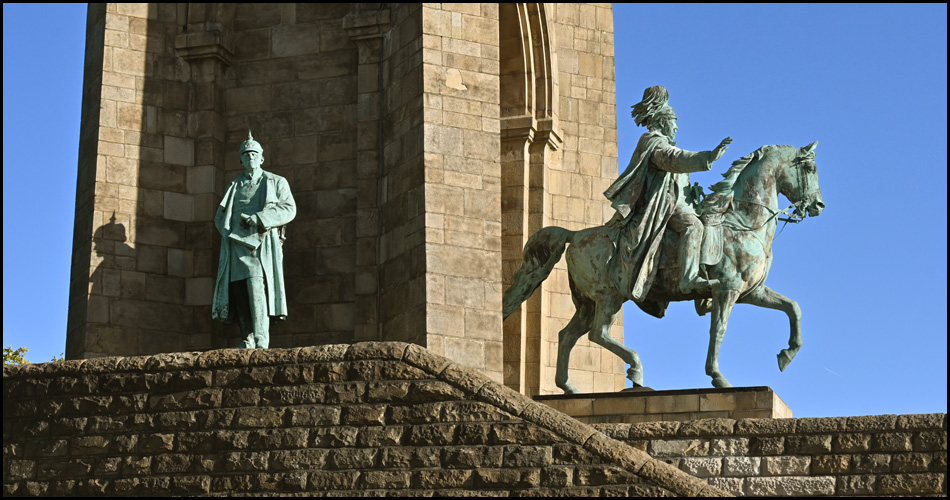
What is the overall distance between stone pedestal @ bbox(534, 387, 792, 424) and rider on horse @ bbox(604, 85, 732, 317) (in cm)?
136

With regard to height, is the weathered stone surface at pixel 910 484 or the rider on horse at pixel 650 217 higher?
the rider on horse at pixel 650 217

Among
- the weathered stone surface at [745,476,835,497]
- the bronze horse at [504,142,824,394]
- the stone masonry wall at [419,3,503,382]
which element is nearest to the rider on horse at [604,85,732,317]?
the bronze horse at [504,142,824,394]

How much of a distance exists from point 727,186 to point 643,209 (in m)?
1.08

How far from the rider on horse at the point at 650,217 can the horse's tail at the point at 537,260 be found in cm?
93

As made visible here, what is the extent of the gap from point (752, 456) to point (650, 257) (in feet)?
12.1

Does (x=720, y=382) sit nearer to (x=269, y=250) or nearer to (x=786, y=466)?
(x=786, y=466)

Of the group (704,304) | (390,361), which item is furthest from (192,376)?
(704,304)

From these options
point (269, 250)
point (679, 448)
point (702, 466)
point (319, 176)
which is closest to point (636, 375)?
point (679, 448)

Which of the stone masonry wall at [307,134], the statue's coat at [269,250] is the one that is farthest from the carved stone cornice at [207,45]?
the statue's coat at [269,250]

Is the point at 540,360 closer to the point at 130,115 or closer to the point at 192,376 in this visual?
the point at 130,115

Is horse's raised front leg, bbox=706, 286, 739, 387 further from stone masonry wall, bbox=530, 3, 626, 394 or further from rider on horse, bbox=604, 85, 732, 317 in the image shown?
stone masonry wall, bbox=530, 3, 626, 394

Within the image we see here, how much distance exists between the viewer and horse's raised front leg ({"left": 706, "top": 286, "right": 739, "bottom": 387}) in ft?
59.7

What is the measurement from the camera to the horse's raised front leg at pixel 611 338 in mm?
18459

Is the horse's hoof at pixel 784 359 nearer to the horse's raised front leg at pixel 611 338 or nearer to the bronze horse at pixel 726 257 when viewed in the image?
the bronze horse at pixel 726 257
